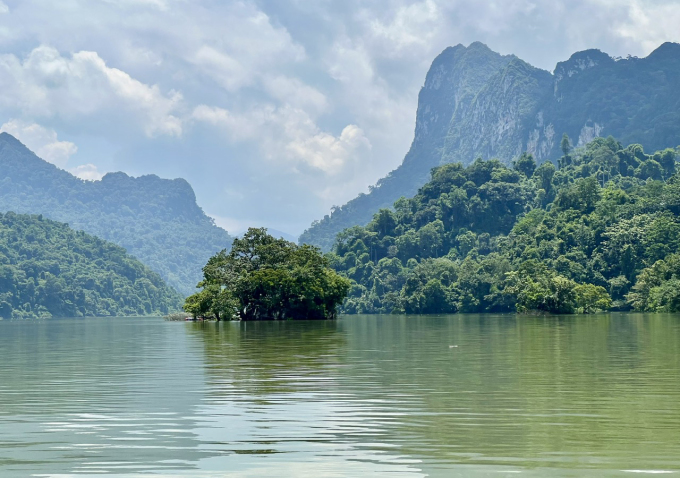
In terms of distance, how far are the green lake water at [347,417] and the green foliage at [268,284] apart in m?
63.3

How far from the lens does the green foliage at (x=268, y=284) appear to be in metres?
98.6

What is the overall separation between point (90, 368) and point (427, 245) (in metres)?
168

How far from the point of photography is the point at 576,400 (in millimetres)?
20719

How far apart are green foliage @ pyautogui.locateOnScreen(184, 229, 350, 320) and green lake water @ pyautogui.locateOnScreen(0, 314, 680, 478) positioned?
63.3 m

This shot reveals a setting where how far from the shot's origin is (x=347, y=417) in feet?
60.1

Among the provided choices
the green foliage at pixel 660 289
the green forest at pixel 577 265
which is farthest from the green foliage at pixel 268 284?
the green foliage at pixel 660 289

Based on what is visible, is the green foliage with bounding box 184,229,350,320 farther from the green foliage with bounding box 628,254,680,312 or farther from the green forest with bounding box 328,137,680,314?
the green foliage with bounding box 628,254,680,312

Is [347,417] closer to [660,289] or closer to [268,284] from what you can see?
[268,284]

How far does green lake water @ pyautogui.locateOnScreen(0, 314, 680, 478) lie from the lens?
13.5 m

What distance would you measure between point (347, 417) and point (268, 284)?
80.1 meters

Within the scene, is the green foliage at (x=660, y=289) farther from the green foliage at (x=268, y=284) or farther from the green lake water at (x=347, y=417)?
the green lake water at (x=347, y=417)

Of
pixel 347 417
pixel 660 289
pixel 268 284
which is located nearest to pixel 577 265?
pixel 660 289

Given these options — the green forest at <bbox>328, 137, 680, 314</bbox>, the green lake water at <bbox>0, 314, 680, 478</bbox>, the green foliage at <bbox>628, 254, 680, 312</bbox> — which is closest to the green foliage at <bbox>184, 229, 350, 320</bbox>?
the green forest at <bbox>328, 137, 680, 314</bbox>

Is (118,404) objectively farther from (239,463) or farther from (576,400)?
(576,400)
